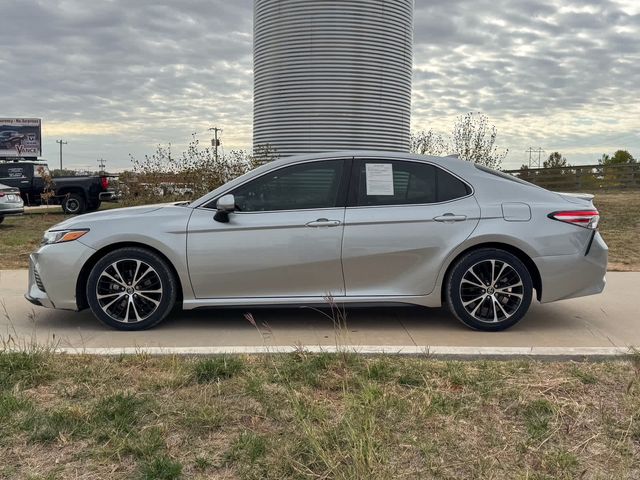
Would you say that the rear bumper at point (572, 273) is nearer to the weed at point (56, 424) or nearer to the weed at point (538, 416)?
the weed at point (538, 416)

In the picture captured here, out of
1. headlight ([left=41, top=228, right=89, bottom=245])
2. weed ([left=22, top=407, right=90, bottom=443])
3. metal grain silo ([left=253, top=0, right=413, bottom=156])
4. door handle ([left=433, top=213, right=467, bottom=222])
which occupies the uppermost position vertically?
metal grain silo ([left=253, top=0, right=413, bottom=156])

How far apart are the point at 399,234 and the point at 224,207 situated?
1.46 m

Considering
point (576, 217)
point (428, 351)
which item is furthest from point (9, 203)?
point (576, 217)

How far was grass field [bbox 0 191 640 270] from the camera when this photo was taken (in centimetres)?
927

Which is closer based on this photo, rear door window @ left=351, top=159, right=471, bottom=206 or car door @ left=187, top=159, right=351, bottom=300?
car door @ left=187, top=159, right=351, bottom=300

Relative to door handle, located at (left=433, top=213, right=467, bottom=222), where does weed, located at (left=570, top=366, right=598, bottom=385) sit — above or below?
below

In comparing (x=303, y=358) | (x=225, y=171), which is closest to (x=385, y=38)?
(x=225, y=171)

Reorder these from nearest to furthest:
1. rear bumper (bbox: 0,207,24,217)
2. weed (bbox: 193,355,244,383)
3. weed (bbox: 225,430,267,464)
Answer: weed (bbox: 225,430,267,464) < weed (bbox: 193,355,244,383) < rear bumper (bbox: 0,207,24,217)

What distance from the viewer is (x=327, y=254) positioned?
4.95 metres

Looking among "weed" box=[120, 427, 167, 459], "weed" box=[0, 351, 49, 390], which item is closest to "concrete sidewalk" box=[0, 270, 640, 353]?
"weed" box=[0, 351, 49, 390]

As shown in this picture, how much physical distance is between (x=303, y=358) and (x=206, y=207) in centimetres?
184

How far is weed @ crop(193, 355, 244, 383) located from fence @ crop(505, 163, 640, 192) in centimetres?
2341

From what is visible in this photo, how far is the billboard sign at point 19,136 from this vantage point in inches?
2168

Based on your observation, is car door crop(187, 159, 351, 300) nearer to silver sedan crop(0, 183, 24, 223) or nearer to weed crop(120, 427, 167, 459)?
weed crop(120, 427, 167, 459)
